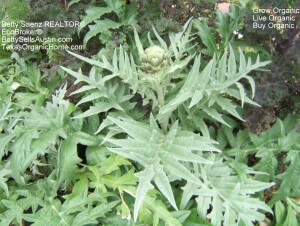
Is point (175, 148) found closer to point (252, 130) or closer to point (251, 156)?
point (252, 130)

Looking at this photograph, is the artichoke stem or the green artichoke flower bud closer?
the green artichoke flower bud

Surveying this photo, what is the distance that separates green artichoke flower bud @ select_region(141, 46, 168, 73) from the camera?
3.54 ft

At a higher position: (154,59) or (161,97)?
(154,59)

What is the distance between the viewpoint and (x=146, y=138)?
1066 millimetres

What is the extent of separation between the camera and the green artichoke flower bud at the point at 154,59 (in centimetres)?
108

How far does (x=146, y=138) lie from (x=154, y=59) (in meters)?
0.22

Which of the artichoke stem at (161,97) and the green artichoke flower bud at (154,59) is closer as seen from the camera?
the green artichoke flower bud at (154,59)

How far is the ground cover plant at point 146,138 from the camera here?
1.14 m

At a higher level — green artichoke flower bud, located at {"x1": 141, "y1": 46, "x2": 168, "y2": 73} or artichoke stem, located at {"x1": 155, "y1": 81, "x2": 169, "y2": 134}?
green artichoke flower bud, located at {"x1": 141, "y1": 46, "x2": 168, "y2": 73}

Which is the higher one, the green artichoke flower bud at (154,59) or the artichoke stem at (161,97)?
the green artichoke flower bud at (154,59)

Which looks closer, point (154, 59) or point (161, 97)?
point (154, 59)

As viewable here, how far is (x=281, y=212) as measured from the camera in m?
1.30

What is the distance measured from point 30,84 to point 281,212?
3.39ft

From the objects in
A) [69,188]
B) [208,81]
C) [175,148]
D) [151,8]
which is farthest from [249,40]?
[69,188]
